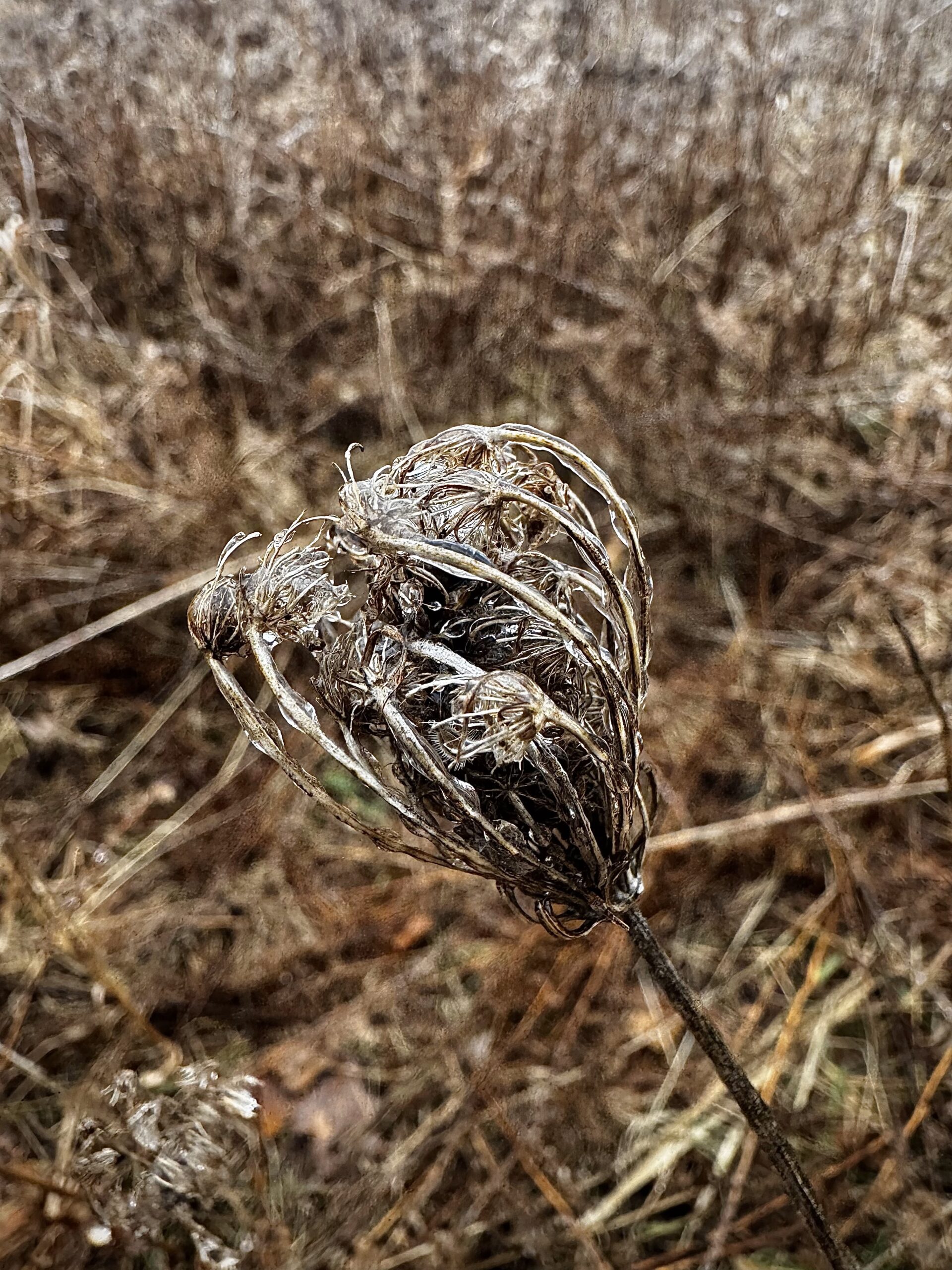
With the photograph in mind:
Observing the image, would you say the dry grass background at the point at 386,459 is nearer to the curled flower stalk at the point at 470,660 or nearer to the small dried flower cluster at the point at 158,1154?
the small dried flower cluster at the point at 158,1154

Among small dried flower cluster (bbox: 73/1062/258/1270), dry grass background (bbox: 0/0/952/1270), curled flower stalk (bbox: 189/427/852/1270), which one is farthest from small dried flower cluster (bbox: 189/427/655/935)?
dry grass background (bbox: 0/0/952/1270)

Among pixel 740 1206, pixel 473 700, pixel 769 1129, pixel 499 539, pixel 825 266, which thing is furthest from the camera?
pixel 825 266

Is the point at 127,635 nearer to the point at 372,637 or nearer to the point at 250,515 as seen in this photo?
the point at 250,515

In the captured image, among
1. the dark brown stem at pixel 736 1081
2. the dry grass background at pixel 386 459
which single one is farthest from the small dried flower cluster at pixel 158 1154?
the dark brown stem at pixel 736 1081

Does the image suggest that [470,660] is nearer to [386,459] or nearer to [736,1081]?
[736,1081]

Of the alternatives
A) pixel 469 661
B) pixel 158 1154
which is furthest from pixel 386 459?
pixel 469 661

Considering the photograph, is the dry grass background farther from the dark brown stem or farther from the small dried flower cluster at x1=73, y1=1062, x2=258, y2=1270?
the dark brown stem

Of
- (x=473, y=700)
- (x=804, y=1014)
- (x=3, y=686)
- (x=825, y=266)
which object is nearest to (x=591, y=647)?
(x=473, y=700)

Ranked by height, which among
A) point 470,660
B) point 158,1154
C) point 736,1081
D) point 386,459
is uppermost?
point 470,660
